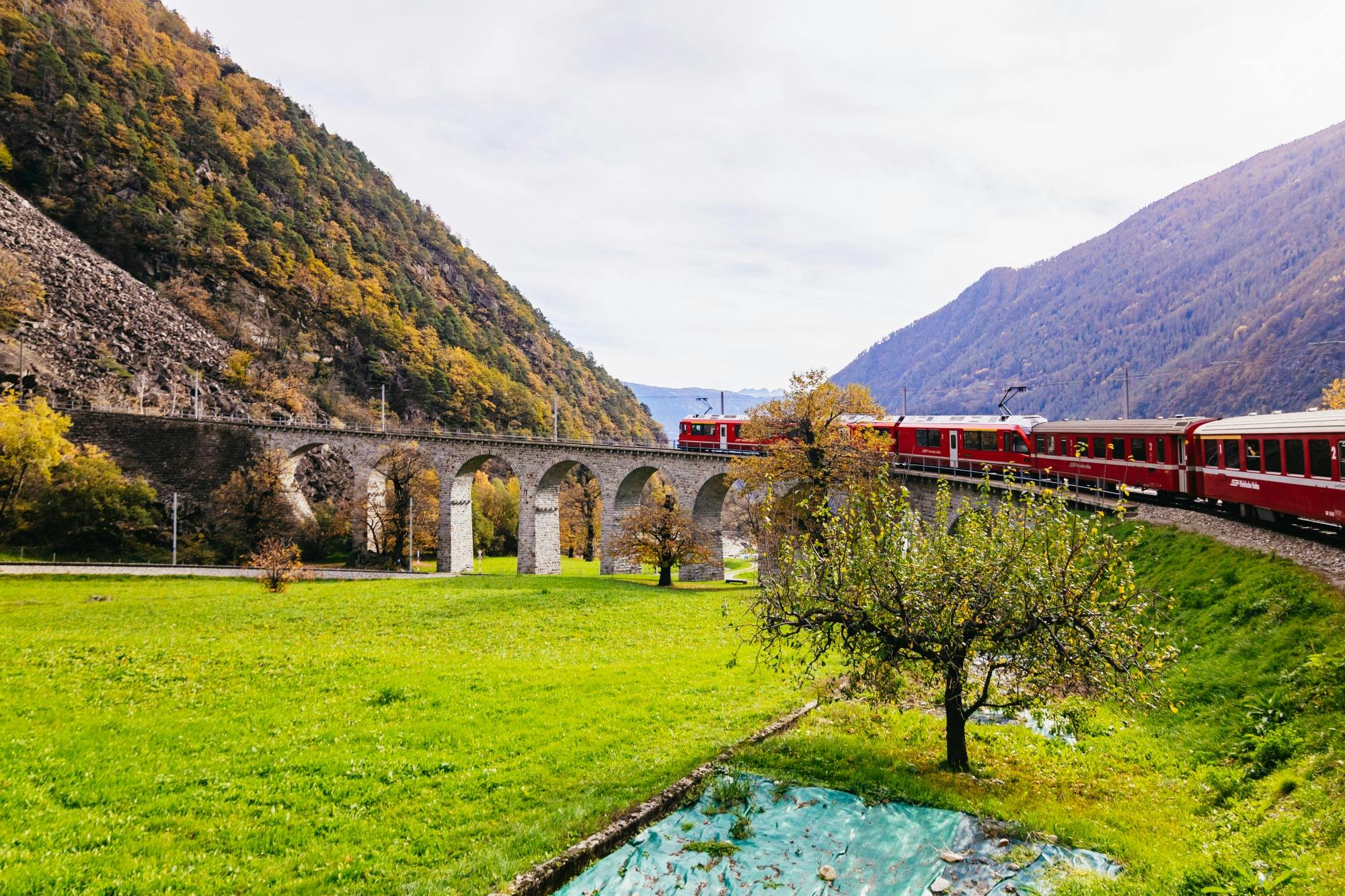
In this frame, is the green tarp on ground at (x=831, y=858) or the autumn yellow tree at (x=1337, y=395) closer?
the green tarp on ground at (x=831, y=858)

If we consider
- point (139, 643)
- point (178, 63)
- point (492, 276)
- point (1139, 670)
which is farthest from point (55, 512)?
point (492, 276)

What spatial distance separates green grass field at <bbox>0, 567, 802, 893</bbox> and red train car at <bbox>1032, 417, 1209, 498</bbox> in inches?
560

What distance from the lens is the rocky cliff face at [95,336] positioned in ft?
163

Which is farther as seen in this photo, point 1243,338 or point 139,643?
point 1243,338

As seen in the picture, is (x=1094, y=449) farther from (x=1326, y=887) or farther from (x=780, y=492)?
(x=1326, y=887)

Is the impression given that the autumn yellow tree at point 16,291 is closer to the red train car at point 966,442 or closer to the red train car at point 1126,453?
the red train car at point 966,442

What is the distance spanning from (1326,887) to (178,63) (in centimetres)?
12447

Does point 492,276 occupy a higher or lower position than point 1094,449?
higher

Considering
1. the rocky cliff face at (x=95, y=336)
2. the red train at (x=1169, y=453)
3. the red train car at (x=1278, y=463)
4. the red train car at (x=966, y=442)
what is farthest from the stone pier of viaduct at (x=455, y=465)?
the red train car at (x=1278, y=463)

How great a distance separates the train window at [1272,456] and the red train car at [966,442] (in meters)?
9.86

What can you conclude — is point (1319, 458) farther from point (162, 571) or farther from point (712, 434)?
point (162, 571)

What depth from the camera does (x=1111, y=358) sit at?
18212cm

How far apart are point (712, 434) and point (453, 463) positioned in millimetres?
20633

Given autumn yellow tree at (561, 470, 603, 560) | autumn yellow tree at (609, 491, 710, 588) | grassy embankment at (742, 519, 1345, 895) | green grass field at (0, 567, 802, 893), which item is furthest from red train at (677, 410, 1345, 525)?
autumn yellow tree at (561, 470, 603, 560)
